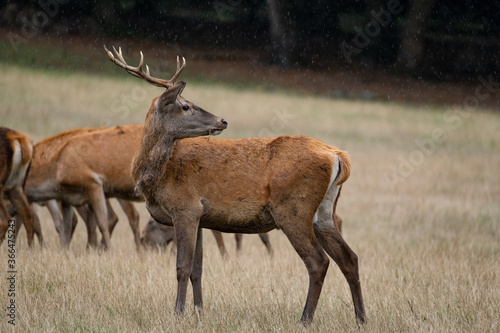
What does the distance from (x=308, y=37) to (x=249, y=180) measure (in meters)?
30.5

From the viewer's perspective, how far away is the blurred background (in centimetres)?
3197

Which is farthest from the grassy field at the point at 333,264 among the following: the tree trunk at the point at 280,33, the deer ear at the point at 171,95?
the tree trunk at the point at 280,33

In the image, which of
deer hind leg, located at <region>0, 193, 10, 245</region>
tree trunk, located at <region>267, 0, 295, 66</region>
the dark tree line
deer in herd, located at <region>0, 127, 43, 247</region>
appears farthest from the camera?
tree trunk, located at <region>267, 0, 295, 66</region>

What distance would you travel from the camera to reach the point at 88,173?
32.6 ft

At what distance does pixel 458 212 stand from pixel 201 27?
24.5 meters

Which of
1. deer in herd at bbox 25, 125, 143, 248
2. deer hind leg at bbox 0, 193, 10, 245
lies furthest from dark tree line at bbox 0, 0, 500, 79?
deer hind leg at bbox 0, 193, 10, 245

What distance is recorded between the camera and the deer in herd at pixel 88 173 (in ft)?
32.6

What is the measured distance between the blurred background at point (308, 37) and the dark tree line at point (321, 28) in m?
0.05

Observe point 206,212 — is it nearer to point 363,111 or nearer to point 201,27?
point 363,111

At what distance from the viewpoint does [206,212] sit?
6496 mm

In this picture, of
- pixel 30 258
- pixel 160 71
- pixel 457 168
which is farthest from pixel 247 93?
pixel 30 258

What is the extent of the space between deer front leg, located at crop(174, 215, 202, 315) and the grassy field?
0.84 ft

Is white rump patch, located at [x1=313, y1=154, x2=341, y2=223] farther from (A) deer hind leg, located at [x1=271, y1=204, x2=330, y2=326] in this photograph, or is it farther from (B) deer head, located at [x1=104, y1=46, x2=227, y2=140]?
(B) deer head, located at [x1=104, y1=46, x2=227, y2=140]

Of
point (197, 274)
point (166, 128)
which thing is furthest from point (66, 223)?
point (166, 128)
